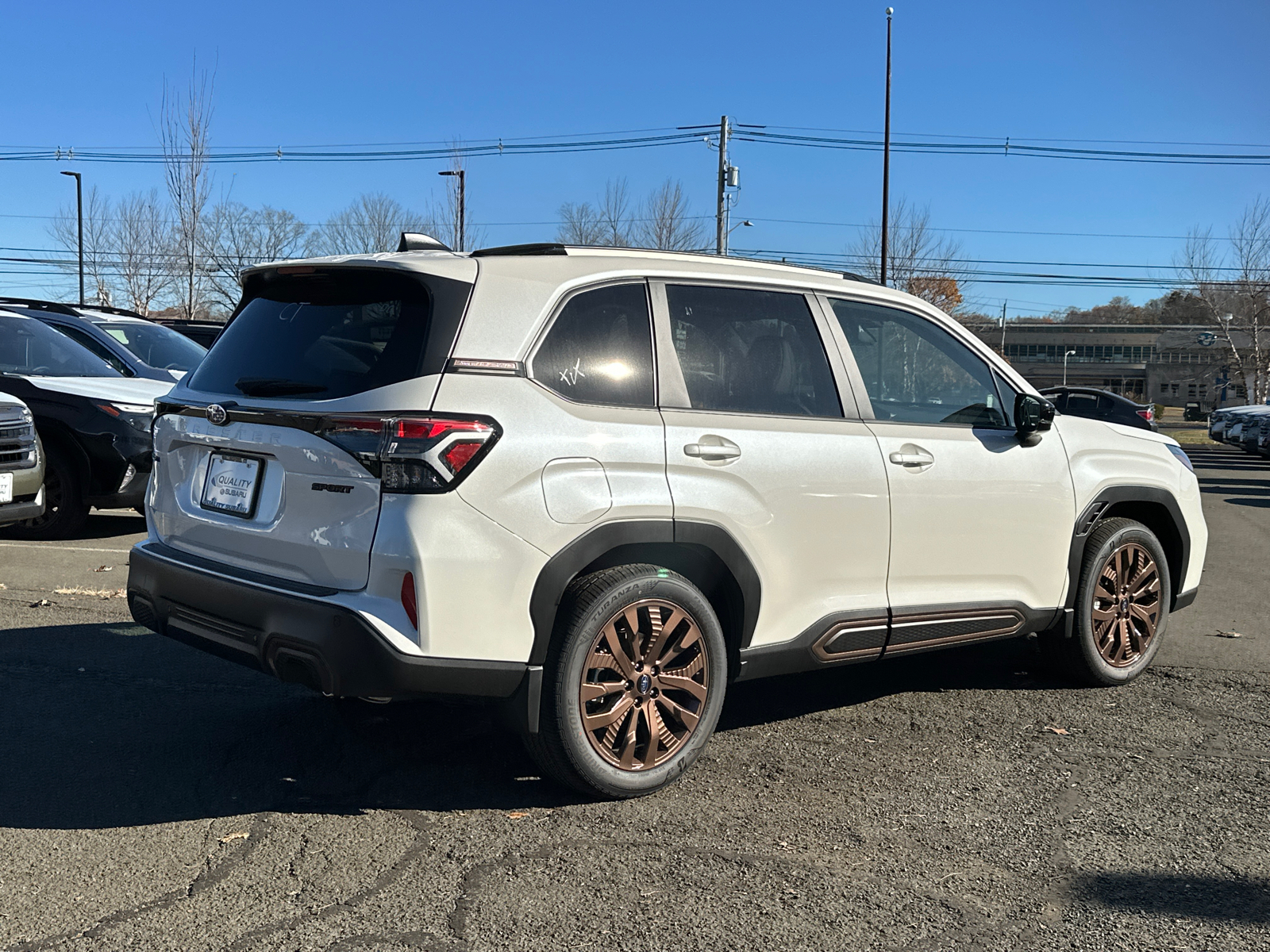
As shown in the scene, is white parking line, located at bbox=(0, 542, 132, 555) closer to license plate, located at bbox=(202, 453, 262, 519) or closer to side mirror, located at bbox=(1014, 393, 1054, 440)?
license plate, located at bbox=(202, 453, 262, 519)

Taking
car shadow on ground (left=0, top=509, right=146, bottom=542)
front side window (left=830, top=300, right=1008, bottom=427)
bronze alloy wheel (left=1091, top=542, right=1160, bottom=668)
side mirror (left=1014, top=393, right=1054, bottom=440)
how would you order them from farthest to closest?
car shadow on ground (left=0, top=509, right=146, bottom=542) → bronze alloy wheel (left=1091, top=542, right=1160, bottom=668) → side mirror (left=1014, top=393, right=1054, bottom=440) → front side window (left=830, top=300, right=1008, bottom=427)

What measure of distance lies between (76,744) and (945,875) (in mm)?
3162

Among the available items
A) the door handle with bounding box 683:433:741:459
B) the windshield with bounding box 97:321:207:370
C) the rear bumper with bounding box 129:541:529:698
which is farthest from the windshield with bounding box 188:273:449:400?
the windshield with bounding box 97:321:207:370

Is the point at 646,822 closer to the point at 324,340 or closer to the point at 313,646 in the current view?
the point at 313,646

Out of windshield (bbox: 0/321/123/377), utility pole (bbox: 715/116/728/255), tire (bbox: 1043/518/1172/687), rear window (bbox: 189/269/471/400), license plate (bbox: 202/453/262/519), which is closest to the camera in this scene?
rear window (bbox: 189/269/471/400)

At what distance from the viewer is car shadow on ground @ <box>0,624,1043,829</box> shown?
3793 mm

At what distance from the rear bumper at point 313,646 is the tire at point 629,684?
0.69 feet

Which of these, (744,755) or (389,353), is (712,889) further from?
(389,353)

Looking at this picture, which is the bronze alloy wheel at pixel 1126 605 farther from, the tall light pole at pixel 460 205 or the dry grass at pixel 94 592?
the tall light pole at pixel 460 205

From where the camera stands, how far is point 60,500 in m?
9.17

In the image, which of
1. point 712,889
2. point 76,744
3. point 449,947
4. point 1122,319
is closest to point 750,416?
point 712,889

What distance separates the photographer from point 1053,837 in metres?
3.61

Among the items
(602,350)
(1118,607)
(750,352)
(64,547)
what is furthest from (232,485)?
(64,547)

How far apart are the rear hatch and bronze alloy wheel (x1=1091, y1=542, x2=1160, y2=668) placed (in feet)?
11.2
